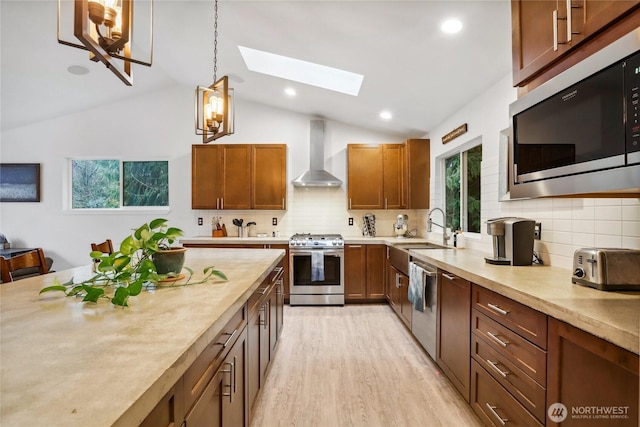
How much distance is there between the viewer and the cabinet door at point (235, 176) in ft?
14.7

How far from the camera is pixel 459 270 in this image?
1.93 metres

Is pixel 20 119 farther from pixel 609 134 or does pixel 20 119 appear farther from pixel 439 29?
pixel 609 134

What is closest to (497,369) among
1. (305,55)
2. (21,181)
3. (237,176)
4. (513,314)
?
(513,314)

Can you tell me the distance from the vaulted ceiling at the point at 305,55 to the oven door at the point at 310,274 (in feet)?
6.64

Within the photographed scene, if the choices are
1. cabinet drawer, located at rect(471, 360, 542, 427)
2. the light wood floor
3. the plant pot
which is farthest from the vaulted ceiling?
the light wood floor

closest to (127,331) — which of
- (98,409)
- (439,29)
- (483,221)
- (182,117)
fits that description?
(98,409)

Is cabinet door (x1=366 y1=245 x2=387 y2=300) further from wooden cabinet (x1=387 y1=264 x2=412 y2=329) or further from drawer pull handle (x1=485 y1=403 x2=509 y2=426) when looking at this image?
drawer pull handle (x1=485 y1=403 x2=509 y2=426)

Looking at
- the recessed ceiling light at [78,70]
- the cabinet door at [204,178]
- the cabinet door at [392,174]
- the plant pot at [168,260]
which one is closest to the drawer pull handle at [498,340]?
the plant pot at [168,260]

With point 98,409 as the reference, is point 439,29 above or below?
above

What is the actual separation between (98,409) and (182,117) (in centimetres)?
506

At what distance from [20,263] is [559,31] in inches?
110

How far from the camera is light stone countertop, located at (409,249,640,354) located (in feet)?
2.94
